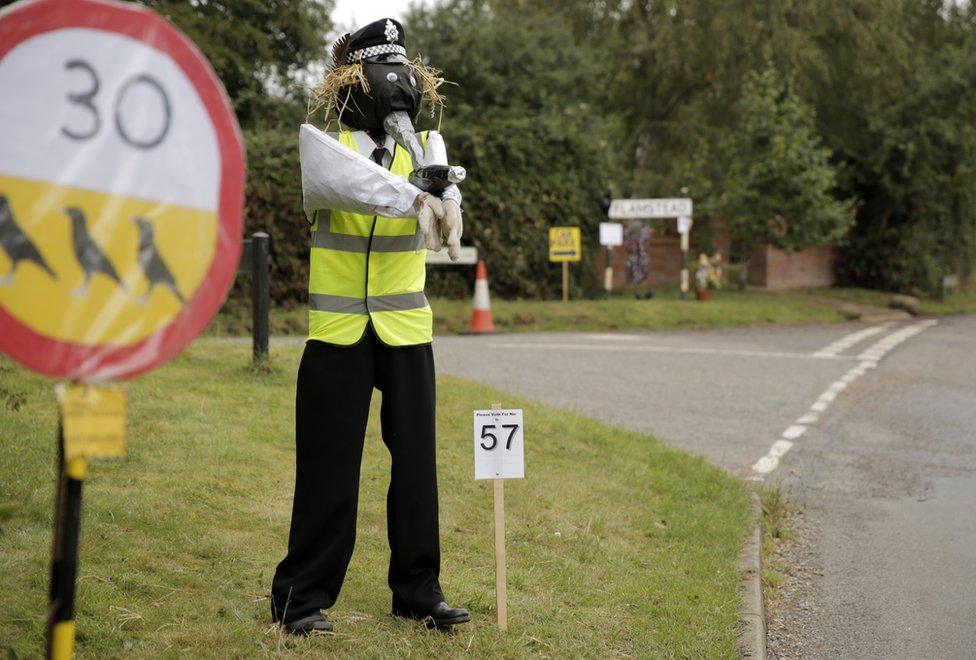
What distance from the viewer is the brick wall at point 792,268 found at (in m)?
30.0

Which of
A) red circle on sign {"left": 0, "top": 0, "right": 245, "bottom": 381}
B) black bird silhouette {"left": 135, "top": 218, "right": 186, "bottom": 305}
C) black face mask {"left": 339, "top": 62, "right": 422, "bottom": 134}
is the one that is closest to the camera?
red circle on sign {"left": 0, "top": 0, "right": 245, "bottom": 381}

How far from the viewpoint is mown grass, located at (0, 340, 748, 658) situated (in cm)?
430

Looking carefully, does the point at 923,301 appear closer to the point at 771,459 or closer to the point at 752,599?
the point at 771,459

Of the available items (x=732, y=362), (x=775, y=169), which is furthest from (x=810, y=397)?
(x=775, y=169)

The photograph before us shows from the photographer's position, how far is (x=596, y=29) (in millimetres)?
29922

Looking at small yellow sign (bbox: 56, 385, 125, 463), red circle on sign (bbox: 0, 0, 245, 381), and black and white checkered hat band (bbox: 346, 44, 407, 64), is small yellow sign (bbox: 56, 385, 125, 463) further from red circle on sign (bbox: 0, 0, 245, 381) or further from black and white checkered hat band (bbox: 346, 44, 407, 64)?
black and white checkered hat band (bbox: 346, 44, 407, 64)

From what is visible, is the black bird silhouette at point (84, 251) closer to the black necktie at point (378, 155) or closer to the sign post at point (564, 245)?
the black necktie at point (378, 155)

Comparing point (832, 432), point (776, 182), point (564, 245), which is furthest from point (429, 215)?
point (776, 182)

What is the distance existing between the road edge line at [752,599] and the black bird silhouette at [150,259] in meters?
3.19

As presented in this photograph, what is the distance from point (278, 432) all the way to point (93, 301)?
488 centimetres

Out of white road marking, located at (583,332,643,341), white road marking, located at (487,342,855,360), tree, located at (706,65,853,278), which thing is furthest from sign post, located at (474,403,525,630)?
tree, located at (706,65,853,278)

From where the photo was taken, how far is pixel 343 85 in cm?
451

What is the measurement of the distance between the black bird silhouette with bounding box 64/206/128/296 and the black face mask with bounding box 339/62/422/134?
2077 mm

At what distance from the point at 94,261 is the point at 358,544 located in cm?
334
